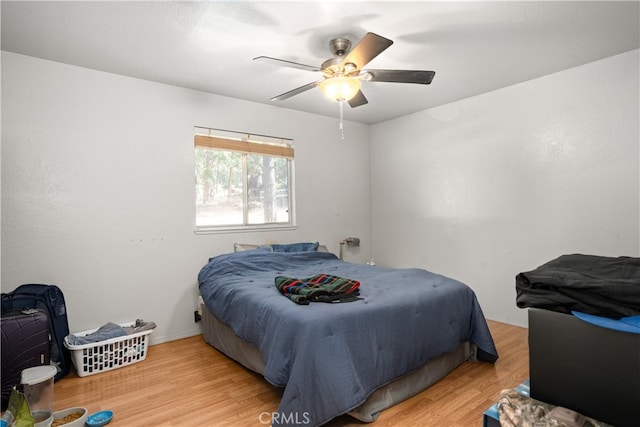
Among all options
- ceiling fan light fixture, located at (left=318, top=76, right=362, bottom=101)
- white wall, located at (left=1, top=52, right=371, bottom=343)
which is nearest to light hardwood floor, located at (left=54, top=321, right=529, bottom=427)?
white wall, located at (left=1, top=52, right=371, bottom=343)

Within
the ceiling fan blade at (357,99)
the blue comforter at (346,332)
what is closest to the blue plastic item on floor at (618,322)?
the blue comforter at (346,332)

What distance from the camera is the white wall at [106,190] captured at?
8.87 feet

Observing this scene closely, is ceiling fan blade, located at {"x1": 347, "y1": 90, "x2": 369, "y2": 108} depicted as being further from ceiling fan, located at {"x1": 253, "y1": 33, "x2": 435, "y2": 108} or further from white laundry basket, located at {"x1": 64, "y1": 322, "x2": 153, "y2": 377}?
white laundry basket, located at {"x1": 64, "y1": 322, "x2": 153, "y2": 377}

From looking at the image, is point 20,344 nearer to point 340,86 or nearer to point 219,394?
point 219,394

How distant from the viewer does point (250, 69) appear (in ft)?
9.93

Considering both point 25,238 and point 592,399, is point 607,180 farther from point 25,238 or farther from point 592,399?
point 25,238

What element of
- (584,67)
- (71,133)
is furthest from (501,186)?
(71,133)

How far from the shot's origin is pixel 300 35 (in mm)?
2430

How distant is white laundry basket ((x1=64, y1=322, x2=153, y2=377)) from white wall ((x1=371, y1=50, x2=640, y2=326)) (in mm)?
3213

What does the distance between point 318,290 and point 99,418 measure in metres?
1.45

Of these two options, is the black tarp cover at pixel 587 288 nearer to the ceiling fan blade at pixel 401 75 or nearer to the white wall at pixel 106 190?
the ceiling fan blade at pixel 401 75

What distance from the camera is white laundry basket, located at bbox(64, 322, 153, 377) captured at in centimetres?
259

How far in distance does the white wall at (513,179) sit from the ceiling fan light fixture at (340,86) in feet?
6.87

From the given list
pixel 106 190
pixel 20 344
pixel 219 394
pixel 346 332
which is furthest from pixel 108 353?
pixel 346 332
